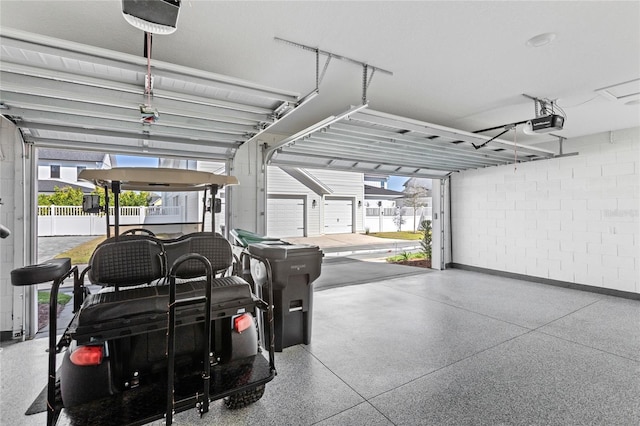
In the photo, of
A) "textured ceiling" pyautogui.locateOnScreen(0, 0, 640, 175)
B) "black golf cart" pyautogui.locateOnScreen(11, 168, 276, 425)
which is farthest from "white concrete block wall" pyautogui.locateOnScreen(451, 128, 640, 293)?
"black golf cart" pyautogui.locateOnScreen(11, 168, 276, 425)

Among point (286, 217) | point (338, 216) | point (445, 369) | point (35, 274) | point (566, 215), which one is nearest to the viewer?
point (35, 274)

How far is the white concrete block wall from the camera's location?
5355 mm

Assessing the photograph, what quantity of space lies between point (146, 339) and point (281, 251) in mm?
1411

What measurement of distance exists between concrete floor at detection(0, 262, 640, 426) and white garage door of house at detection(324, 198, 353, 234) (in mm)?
8268

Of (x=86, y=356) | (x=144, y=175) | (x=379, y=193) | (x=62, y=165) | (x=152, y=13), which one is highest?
(x=379, y=193)

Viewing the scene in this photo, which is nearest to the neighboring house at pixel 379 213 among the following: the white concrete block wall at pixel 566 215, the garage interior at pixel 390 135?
the white concrete block wall at pixel 566 215

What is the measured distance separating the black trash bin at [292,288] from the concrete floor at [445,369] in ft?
0.60

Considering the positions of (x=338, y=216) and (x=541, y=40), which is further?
(x=338, y=216)

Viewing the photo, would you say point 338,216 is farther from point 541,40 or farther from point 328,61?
point 541,40

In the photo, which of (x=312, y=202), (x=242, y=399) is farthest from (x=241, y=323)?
(x=312, y=202)

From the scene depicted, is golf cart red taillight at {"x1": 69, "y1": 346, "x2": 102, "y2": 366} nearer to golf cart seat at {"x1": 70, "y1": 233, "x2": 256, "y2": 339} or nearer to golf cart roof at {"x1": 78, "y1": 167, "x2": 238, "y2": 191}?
golf cart seat at {"x1": 70, "y1": 233, "x2": 256, "y2": 339}

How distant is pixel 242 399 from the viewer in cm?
232

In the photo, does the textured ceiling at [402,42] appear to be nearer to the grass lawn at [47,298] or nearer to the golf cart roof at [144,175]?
the golf cart roof at [144,175]

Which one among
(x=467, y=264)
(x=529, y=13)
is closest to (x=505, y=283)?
(x=467, y=264)
